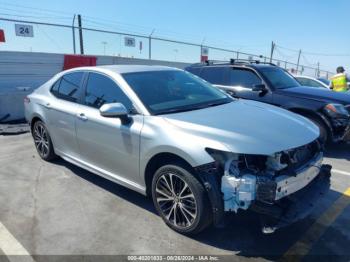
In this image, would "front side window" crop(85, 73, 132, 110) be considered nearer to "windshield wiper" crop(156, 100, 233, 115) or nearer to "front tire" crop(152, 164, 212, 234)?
"windshield wiper" crop(156, 100, 233, 115)

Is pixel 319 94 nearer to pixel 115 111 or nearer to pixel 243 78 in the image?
pixel 243 78

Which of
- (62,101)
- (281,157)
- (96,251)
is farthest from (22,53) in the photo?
(281,157)

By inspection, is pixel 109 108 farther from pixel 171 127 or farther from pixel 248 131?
pixel 248 131

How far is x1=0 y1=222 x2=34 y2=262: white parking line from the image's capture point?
299 cm

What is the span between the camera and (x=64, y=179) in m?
4.78

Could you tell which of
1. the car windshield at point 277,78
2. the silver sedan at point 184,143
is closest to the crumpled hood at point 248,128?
the silver sedan at point 184,143

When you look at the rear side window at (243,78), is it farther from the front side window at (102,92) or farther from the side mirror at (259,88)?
the front side window at (102,92)

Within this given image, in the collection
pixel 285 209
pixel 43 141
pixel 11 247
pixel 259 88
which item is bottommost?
pixel 11 247

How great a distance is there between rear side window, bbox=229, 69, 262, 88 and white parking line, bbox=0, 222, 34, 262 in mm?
5263

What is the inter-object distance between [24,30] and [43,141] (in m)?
7.07

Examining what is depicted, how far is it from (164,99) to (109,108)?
72 centimetres

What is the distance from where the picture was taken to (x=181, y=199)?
10.5ft

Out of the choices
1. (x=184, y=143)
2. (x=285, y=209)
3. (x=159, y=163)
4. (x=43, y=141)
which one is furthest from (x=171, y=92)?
(x=43, y=141)

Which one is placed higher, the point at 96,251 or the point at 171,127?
the point at 171,127
